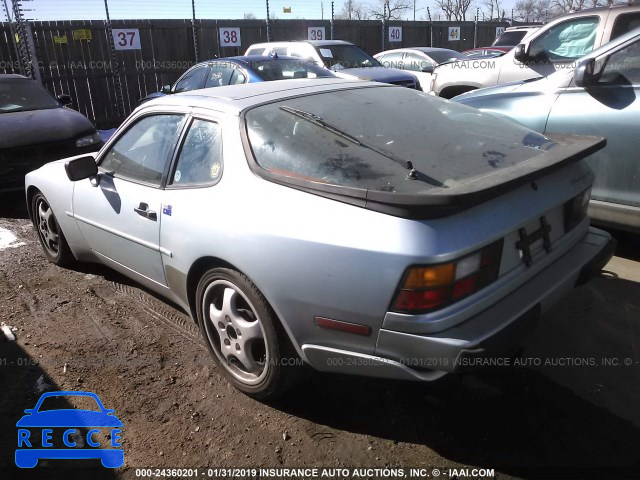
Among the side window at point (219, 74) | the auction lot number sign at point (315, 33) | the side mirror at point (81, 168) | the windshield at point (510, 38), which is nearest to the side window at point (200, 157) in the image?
the side mirror at point (81, 168)

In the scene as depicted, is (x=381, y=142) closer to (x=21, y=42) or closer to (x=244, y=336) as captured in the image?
(x=244, y=336)

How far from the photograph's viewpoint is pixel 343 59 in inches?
432

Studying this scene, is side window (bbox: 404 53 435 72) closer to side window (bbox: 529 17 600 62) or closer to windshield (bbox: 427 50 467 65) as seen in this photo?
windshield (bbox: 427 50 467 65)

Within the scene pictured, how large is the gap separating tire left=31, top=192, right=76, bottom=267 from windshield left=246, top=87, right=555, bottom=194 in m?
2.49

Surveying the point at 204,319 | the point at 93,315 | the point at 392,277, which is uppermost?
the point at 392,277

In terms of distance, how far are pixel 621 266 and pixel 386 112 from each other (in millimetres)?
2427

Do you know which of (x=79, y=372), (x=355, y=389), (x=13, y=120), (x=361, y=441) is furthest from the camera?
(x=13, y=120)

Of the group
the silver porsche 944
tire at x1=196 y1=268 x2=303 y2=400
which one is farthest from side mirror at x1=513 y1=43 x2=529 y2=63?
tire at x1=196 y1=268 x2=303 y2=400

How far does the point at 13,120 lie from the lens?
6.55 meters

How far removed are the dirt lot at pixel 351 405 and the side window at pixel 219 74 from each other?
554 cm

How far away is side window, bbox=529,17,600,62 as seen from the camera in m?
6.07

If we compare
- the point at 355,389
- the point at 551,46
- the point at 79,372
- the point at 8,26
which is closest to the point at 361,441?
the point at 355,389

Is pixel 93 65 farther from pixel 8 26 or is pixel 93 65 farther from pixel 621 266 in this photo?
pixel 621 266

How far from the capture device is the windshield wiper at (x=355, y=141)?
2.30 meters
